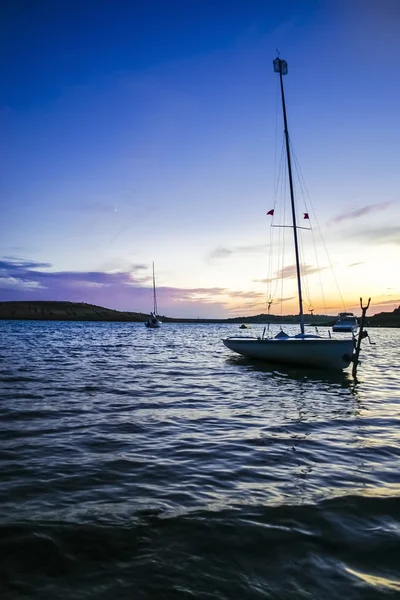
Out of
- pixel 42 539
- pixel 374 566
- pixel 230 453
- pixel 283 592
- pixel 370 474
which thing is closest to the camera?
pixel 283 592

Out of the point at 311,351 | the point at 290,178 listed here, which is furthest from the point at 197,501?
the point at 290,178

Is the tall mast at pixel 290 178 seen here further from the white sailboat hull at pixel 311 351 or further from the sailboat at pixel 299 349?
the white sailboat hull at pixel 311 351

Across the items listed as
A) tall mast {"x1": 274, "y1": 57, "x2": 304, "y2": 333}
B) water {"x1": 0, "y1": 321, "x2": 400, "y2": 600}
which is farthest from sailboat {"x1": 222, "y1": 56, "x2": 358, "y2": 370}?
water {"x1": 0, "y1": 321, "x2": 400, "y2": 600}

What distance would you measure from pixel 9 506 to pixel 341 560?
13.1 ft

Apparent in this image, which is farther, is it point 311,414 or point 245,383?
point 245,383

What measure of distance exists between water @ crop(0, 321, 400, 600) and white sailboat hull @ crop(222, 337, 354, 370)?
7681mm

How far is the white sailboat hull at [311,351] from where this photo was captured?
19812mm

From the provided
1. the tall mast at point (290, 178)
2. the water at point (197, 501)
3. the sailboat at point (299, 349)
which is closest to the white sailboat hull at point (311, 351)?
the sailboat at point (299, 349)

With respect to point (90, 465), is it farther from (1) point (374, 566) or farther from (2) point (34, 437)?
(1) point (374, 566)

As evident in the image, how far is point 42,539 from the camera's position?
14.1 ft

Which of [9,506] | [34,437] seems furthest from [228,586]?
[34,437]

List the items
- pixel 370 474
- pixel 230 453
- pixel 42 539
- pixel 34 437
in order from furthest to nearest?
1. pixel 34 437
2. pixel 230 453
3. pixel 370 474
4. pixel 42 539

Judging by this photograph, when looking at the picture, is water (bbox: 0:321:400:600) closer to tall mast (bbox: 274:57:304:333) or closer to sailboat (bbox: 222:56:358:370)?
sailboat (bbox: 222:56:358:370)

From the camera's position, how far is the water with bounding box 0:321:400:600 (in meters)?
3.68
